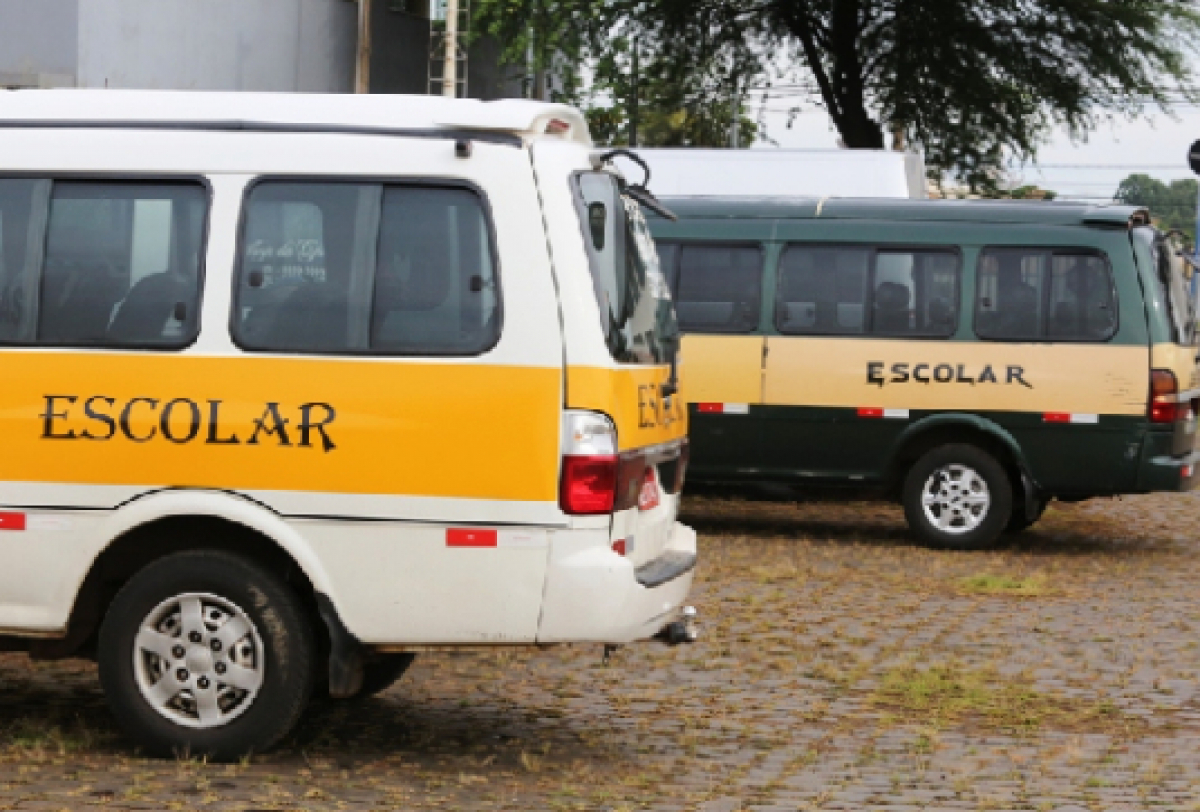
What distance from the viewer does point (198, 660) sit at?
25.0 feet

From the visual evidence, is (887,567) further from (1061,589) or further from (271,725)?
(271,725)

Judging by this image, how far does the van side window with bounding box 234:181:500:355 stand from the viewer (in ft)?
24.5

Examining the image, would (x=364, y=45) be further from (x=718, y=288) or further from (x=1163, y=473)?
(x=1163, y=473)

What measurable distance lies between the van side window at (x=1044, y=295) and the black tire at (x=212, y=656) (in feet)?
30.2

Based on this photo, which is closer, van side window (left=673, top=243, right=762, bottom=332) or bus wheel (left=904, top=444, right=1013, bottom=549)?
bus wheel (left=904, top=444, right=1013, bottom=549)

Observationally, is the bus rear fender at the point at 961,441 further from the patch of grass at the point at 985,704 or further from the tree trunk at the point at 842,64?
the tree trunk at the point at 842,64

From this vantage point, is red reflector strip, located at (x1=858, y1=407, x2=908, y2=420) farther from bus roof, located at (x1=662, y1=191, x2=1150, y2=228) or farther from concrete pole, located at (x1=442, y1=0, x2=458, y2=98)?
concrete pole, located at (x1=442, y1=0, x2=458, y2=98)

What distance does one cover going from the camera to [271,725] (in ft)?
24.8

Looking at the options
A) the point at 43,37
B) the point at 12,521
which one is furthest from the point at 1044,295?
the point at 43,37

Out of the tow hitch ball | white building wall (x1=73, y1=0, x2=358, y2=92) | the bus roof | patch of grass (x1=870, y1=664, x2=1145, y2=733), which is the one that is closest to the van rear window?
the tow hitch ball

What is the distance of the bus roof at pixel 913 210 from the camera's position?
51.7 feet

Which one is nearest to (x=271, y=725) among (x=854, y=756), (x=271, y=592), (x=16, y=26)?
(x=271, y=592)

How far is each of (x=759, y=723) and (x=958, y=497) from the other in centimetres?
745

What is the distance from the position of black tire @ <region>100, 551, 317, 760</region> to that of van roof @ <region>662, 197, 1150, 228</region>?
30.7 ft
